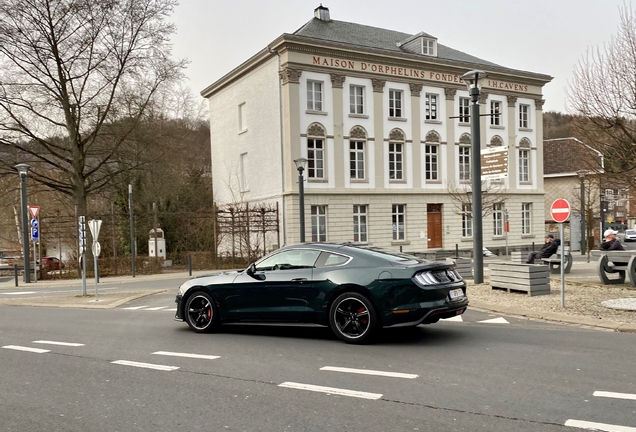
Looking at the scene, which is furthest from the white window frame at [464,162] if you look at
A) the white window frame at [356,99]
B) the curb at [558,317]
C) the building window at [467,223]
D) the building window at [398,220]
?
the curb at [558,317]

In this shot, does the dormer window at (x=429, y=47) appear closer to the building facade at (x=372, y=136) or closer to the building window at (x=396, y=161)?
the building facade at (x=372, y=136)

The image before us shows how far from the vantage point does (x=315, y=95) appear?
35.4 metres

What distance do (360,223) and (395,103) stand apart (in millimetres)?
7996

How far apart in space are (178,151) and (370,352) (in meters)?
29.7

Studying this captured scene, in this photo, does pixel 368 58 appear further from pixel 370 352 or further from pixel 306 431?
pixel 306 431

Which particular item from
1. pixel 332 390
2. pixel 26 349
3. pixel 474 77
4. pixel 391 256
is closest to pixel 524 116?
pixel 474 77

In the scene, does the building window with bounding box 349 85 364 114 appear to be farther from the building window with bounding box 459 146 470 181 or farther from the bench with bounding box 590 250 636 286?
the bench with bounding box 590 250 636 286

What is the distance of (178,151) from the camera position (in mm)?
35406

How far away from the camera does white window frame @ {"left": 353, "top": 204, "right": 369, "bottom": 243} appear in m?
36.5

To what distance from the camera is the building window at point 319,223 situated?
34938 millimetres

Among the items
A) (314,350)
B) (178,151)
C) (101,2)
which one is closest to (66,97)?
(101,2)

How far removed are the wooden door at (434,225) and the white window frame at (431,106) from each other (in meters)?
5.79

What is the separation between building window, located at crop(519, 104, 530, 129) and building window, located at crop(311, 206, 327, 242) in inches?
695

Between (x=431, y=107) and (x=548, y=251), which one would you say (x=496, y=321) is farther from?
(x=431, y=107)
